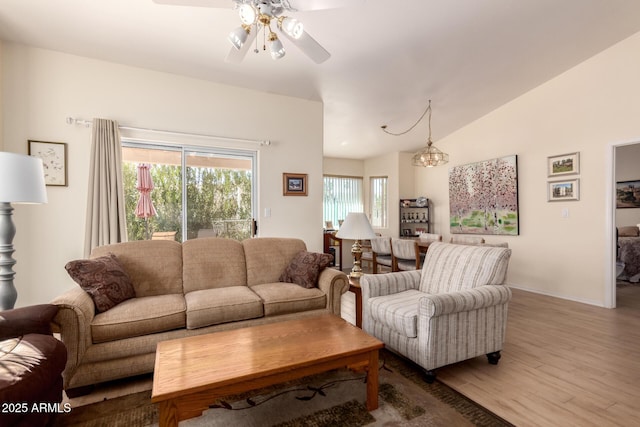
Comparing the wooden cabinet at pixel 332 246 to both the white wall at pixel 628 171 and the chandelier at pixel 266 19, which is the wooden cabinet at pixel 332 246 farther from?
the white wall at pixel 628 171

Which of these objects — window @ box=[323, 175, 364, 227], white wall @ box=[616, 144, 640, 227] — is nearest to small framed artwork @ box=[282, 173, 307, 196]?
window @ box=[323, 175, 364, 227]

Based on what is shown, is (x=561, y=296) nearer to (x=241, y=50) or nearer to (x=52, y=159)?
(x=241, y=50)

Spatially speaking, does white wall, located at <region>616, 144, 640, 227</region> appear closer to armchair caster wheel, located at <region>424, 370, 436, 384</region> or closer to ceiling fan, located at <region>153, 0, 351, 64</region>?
armchair caster wheel, located at <region>424, 370, 436, 384</region>

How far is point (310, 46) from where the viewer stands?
1.96 metres

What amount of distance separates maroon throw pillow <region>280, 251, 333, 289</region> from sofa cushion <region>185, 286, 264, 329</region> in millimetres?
482

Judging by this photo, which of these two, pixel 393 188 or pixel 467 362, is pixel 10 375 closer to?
pixel 467 362

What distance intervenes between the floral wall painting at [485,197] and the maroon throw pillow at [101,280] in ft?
16.8

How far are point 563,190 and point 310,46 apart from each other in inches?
161

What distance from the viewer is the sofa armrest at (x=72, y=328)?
1.81m

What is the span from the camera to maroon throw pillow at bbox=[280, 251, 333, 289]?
2.82 metres

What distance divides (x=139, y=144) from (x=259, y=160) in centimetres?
136

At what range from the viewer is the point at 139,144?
133 inches

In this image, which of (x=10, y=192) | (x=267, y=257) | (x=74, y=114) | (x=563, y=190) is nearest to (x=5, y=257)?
(x=10, y=192)

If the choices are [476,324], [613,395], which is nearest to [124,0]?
[476,324]
